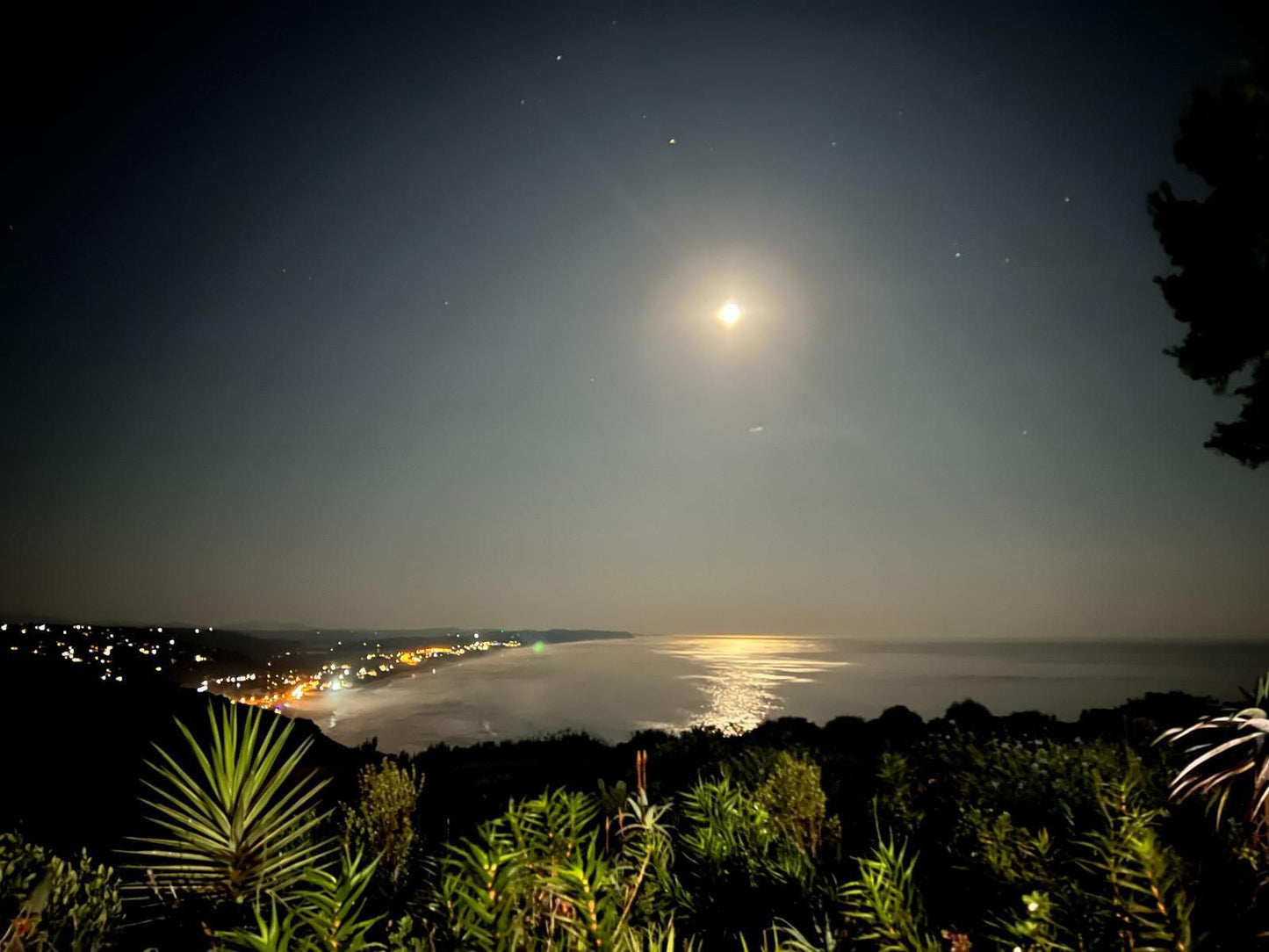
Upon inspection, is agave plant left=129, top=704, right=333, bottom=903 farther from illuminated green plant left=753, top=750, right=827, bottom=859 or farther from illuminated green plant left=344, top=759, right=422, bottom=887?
illuminated green plant left=344, top=759, right=422, bottom=887

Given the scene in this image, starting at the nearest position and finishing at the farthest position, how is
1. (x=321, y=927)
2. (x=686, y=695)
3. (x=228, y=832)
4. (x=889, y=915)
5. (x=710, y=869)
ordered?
1. (x=321, y=927)
2. (x=228, y=832)
3. (x=889, y=915)
4. (x=710, y=869)
5. (x=686, y=695)

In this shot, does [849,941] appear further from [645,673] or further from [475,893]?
[645,673]

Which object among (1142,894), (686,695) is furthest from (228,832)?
(686,695)

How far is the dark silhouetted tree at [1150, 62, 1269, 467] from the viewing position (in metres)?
7.64

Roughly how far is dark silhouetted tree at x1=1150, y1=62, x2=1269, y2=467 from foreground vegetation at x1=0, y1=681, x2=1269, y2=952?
5757mm

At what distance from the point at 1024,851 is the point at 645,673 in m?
92.6

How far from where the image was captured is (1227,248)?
26.9 feet

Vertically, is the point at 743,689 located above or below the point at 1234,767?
below

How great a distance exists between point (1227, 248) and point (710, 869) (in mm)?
10538

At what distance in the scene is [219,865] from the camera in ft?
5.88

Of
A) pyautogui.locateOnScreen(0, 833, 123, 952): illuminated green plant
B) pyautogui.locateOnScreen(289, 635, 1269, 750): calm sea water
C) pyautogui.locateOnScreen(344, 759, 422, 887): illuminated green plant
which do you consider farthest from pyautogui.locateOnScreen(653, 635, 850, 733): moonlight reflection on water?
pyautogui.locateOnScreen(0, 833, 123, 952): illuminated green plant

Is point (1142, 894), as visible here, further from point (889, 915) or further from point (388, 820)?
point (388, 820)

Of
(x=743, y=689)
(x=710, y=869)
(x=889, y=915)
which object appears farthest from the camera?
(x=743, y=689)

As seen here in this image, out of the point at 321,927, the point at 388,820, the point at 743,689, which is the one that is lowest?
the point at 743,689
